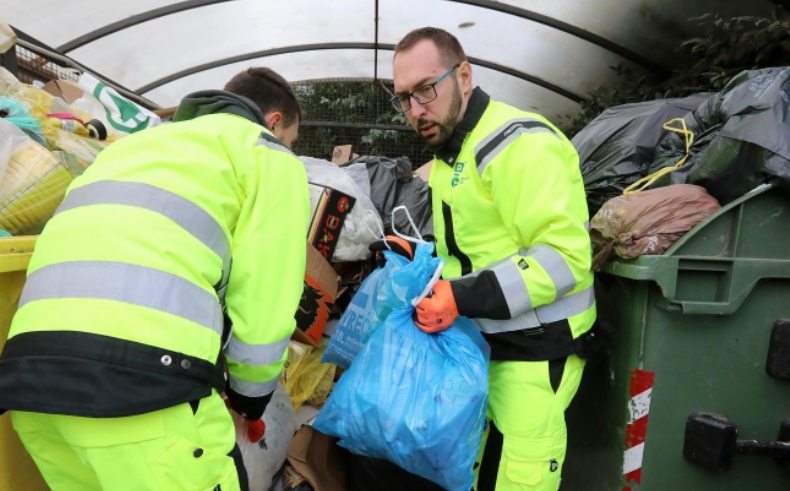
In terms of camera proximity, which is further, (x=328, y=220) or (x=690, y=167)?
(x=328, y=220)

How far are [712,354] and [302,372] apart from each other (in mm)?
1645

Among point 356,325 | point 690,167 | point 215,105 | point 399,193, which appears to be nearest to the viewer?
point 215,105

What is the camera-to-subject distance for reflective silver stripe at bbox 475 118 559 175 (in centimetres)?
167

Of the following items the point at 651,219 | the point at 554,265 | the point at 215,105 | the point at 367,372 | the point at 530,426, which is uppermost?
the point at 215,105

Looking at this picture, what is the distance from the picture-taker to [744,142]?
1693 millimetres

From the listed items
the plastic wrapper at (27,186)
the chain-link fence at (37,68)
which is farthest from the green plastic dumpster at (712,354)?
the chain-link fence at (37,68)

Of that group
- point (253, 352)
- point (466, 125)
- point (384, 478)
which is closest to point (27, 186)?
point (253, 352)

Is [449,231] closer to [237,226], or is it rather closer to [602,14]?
[237,226]

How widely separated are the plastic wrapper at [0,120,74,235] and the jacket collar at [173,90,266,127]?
450 millimetres

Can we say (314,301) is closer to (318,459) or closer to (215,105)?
(318,459)

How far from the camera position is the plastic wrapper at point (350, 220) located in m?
2.65

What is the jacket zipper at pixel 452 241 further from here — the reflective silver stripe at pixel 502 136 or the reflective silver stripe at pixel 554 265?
the reflective silver stripe at pixel 554 265

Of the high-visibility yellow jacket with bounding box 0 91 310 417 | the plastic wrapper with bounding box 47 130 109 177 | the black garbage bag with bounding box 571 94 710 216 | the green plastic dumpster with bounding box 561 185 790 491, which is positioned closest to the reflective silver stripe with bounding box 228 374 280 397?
the high-visibility yellow jacket with bounding box 0 91 310 417

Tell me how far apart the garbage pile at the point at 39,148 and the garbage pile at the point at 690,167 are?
1736mm
